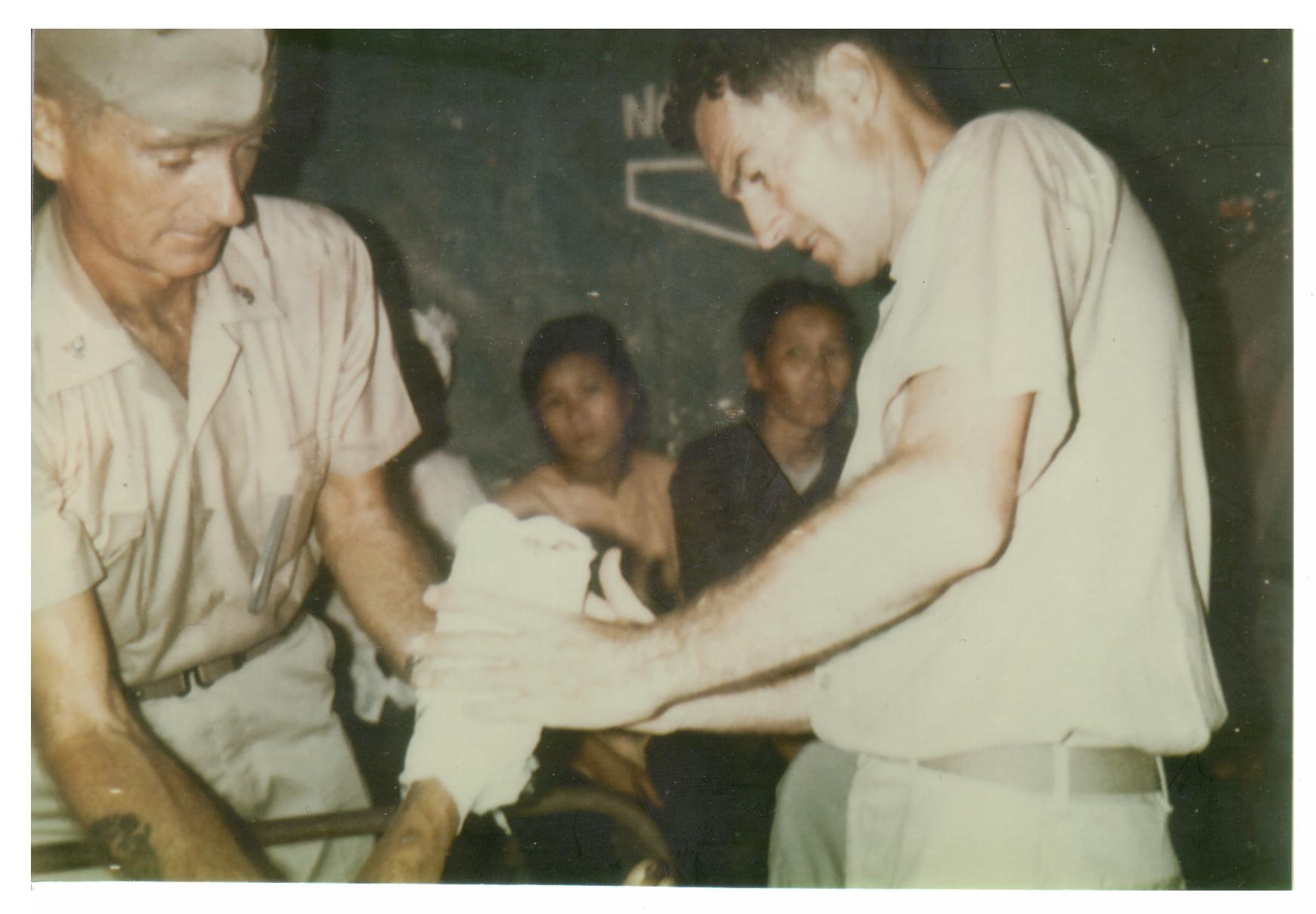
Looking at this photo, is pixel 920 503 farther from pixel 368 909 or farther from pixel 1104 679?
pixel 368 909

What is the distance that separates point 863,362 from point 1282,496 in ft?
2.42

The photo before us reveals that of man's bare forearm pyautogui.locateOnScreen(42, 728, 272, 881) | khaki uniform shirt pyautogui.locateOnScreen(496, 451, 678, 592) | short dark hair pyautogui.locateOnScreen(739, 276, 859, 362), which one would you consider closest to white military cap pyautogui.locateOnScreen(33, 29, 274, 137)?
khaki uniform shirt pyautogui.locateOnScreen(496, 451, 678, 592)

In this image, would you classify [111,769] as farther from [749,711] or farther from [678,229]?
[678,229]

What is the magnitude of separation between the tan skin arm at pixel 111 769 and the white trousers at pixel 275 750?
33 mm

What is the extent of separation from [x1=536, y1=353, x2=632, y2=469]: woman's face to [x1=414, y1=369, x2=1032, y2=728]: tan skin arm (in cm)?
27

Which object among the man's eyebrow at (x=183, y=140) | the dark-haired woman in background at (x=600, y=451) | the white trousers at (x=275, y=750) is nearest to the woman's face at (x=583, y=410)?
the dark-haired woman in background at (x=600, y=451)

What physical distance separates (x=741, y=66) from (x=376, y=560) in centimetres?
100

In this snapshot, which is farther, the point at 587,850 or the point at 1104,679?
the point at 587,850

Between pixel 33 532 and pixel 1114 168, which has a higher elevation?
pixel 1114 168

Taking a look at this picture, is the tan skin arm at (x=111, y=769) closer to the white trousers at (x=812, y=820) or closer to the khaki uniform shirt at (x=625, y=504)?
the khaki uniform shirt at (x=625, y=504)

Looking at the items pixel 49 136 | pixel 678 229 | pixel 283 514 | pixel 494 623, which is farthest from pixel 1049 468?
pixel 49 136
